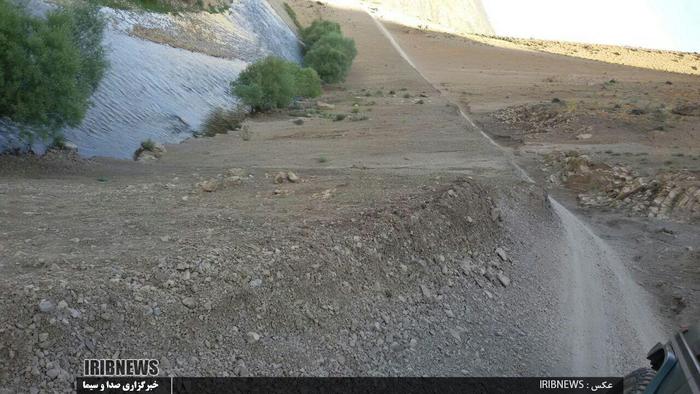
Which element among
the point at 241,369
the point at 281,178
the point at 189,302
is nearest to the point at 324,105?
the point at 281,178

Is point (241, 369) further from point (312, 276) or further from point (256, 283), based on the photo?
point (312, 276)

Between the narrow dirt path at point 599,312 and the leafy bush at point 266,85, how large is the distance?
21241 mm

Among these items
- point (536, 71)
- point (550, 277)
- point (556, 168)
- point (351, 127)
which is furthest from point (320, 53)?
point (550, 277)

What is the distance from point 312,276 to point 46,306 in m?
3.03

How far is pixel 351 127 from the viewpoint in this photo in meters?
27.9

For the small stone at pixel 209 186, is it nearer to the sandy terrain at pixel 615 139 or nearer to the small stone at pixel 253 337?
the small stone at pixel 253 337

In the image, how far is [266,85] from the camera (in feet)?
112

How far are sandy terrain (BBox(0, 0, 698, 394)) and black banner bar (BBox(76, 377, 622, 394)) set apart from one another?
0.13 meters

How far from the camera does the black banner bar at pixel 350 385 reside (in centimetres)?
599

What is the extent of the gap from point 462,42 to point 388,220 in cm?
7020

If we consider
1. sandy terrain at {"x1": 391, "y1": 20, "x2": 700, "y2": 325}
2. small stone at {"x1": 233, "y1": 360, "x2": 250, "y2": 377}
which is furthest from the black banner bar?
sandy terrain at {"x1": 391, "y1": 20, "x2": 700, "y2": 325}

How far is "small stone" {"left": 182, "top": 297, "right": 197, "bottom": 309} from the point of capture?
7046mm

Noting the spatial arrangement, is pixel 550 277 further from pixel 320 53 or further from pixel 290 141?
pixel 320 53

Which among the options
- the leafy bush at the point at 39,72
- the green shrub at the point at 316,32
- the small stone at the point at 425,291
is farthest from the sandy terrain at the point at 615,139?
the leafy bush at the point at 39,72
